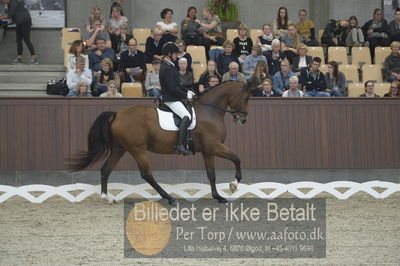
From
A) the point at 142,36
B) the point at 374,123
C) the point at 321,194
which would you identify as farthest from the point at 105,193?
the point at 142,36

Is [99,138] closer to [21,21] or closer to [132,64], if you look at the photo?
[132,64]

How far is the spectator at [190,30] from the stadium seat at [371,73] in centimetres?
325

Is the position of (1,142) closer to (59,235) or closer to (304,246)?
(59,235)

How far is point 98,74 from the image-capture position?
52.4 feet

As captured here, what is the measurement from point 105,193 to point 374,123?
479 centimetres

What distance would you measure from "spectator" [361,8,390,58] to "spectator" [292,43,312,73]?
2254 millimetres

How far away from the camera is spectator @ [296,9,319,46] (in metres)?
18.6

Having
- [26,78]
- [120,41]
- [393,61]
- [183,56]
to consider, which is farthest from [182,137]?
[393,61]

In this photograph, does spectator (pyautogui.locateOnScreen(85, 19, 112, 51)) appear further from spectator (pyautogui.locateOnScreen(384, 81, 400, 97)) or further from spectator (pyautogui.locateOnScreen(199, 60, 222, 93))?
spectator (pyautogui.locateOnScreen(384, 81, 400, 97))

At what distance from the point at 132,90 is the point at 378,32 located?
19.5 ft

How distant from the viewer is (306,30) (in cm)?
1883

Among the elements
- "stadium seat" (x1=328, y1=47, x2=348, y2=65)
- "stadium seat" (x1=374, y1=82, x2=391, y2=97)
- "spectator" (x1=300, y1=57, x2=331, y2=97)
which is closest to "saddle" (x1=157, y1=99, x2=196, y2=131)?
"spectator" (x1=300, y1=57, x2=331, y2=97)

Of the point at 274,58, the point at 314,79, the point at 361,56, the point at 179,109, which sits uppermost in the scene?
the point at 361,56

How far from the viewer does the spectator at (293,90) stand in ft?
49.9
